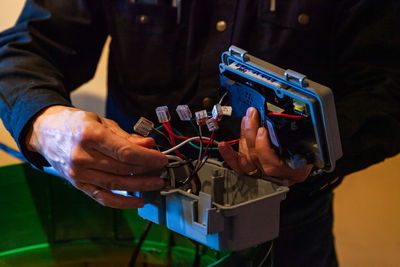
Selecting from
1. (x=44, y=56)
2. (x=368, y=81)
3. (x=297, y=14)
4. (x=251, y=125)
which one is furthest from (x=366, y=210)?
(x=44, y=56)

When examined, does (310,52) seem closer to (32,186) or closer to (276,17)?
(276,17)

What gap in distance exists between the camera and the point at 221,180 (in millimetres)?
543

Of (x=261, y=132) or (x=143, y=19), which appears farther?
(x=143, y=19)

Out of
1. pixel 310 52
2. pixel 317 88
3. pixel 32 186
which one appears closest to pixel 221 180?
pixel 317 88

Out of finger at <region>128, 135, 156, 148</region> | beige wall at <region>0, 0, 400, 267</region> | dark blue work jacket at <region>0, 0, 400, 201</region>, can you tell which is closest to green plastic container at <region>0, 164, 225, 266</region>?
dark blue work jacket at <region>0, 0, 400, 201</region>

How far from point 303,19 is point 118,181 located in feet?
1.31

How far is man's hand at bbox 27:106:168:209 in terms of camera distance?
0.49 m

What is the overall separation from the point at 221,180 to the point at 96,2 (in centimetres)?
44

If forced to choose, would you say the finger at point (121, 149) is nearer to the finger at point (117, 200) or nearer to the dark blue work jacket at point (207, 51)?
the finger at point (117, 200)

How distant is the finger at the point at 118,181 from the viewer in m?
0.50

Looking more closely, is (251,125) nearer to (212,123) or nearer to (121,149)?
(212,123)

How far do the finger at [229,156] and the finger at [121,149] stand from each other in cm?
8

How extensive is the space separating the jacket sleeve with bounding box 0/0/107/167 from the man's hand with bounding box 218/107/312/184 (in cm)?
25

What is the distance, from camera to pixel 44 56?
74 cm
